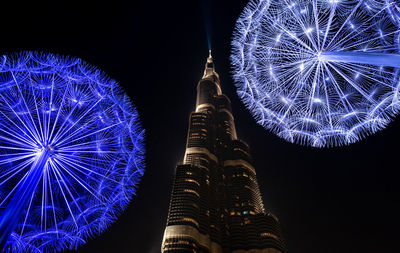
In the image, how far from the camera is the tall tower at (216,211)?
5103 inches

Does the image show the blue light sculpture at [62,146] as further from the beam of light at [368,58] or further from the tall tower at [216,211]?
the tall tower at [216,211]

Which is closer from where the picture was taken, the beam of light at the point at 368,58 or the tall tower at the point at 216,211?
the beam of light at the point at 368,58

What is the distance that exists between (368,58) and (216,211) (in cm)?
15504

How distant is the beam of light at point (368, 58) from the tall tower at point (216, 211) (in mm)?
122415

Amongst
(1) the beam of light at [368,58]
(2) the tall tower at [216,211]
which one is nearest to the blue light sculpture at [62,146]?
(1) the beam of light at [368,58]

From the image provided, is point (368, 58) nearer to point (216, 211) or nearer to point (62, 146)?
point (62, 146)

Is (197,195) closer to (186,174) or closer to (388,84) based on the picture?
(186,174)

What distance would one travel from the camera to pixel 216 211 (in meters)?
157

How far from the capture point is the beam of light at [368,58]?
13078 mm

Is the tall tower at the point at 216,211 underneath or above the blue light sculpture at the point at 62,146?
above

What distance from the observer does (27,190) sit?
53.1 ft

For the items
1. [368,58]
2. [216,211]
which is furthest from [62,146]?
[216,211]

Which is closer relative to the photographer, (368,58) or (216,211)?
(368,58)

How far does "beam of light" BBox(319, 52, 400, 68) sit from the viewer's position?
13.1 metres
